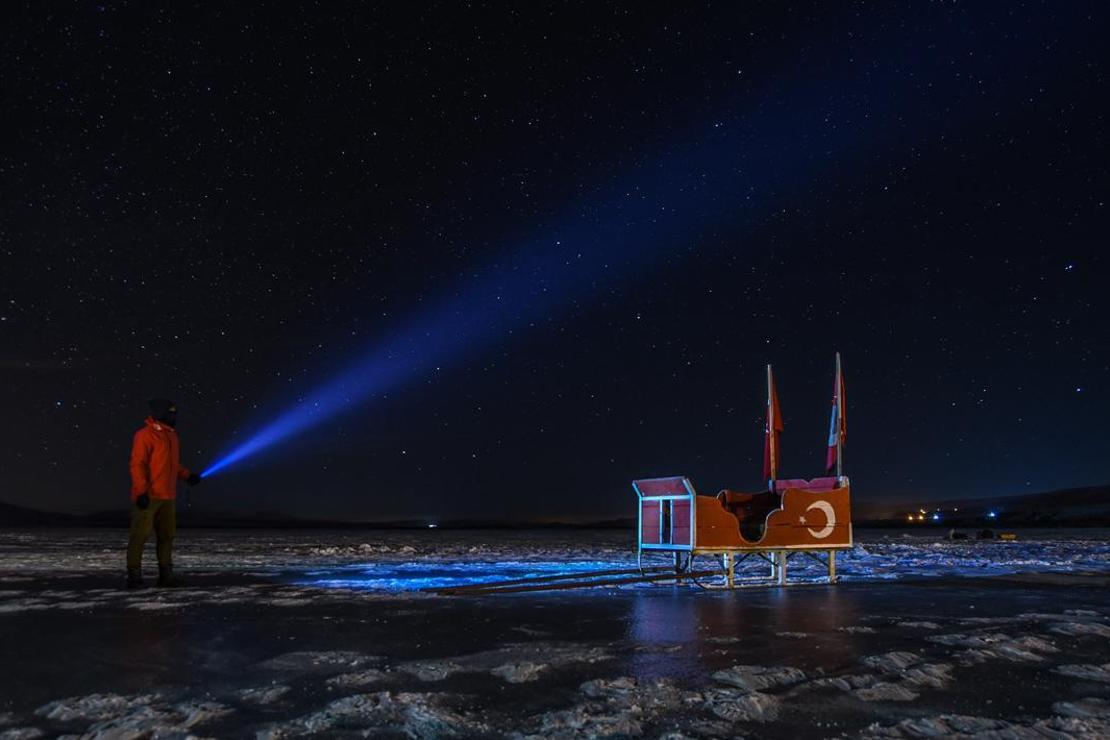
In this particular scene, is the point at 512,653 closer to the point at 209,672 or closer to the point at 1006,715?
the point at 209,672

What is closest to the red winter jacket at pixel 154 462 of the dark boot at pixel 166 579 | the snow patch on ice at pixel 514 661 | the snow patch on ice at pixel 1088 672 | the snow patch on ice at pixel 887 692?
the dark boot at pixel 166 579

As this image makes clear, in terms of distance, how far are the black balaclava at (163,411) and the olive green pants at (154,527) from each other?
0.97m

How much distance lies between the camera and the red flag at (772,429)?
12.7m

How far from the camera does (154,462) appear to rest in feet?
32.4

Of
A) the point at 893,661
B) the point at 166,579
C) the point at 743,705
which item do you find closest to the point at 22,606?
the point at 166,579

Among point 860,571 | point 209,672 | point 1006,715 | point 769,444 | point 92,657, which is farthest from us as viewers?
point 860,571

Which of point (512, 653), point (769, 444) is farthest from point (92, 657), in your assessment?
point (769, 444)

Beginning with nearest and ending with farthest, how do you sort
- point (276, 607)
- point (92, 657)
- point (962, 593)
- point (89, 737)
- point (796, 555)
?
1. point (89, 737)
2. point (92, 657)
3. point (276, 607)
4. point (962, 593)
5. point (796, 555)

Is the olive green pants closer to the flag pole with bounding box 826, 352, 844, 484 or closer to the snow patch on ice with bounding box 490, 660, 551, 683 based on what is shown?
the snow patch on ice with bounding box 490, 660, 551, 683

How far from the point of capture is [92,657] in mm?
5207

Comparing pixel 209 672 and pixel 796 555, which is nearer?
pixel 209 672

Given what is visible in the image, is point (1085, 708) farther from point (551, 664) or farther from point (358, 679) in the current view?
point (358, 679)

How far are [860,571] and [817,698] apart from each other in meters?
10.9

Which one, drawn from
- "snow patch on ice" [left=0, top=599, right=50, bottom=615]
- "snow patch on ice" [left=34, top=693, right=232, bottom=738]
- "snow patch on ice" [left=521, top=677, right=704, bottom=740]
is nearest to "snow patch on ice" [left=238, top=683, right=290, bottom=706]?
"snow patch on ice" [left=34, top=693, right=232, bottom=738]
